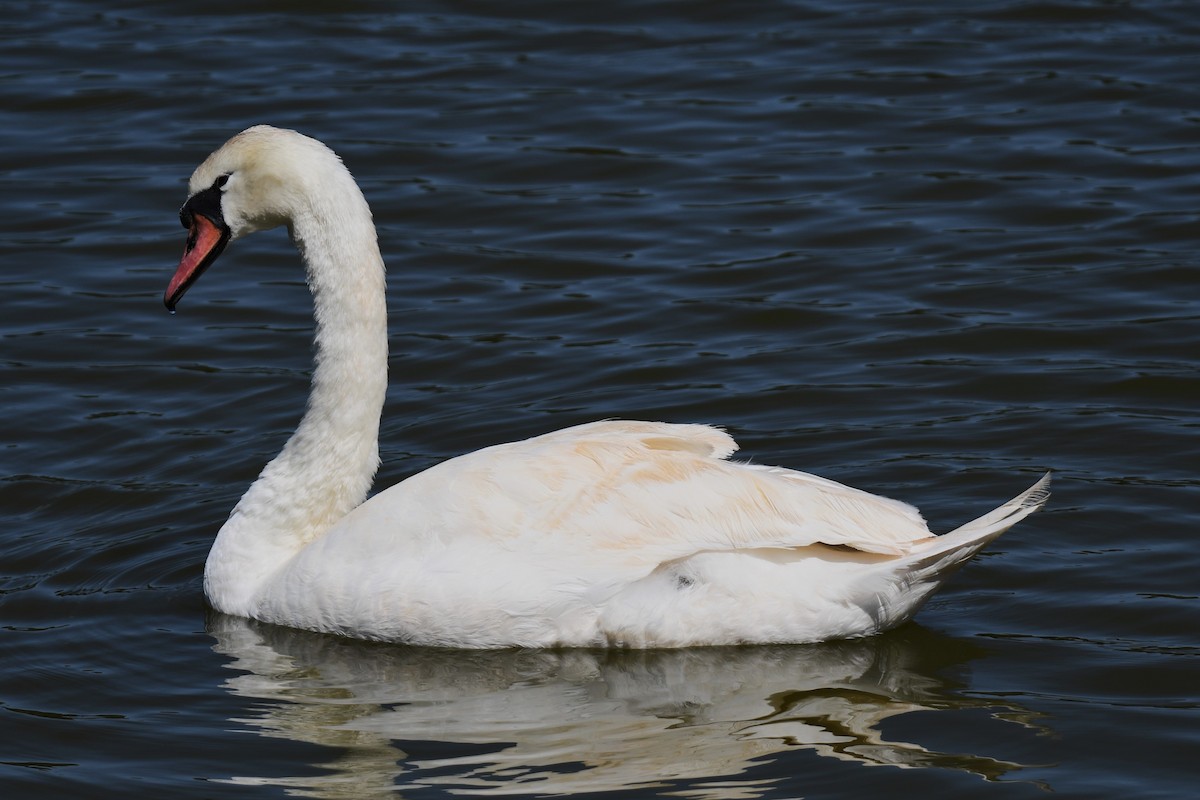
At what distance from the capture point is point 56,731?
6.62m

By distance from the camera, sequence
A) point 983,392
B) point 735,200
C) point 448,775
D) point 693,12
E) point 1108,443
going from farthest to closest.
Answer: point 693,12 < point 735,200 < point 983,392 < point 1108,443 < point 448,775

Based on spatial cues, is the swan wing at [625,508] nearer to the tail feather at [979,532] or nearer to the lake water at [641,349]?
the tail feather at [979,532]

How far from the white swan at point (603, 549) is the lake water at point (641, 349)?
160mm

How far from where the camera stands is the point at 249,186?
24.8 ft

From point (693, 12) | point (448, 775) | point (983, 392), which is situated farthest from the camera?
point (693, 12)

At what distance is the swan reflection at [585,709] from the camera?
20.0 ft

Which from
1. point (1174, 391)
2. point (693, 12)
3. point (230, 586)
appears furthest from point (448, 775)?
point (693, 12)

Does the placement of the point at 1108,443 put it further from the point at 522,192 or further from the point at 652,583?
the point at 522,192

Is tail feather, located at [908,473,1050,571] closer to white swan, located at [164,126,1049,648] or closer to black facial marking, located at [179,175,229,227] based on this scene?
white swan, located at [164,126,1049,648]

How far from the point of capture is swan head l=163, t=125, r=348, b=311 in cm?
747

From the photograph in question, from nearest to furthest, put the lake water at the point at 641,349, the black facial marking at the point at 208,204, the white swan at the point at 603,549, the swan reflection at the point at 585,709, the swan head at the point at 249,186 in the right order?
the swan reflection at the point at 585,709, the lake water at the point at 641,349, the white swan at the point at 603,549, the swan head at the point at 249,186, the black facial marking at the point at 208,204

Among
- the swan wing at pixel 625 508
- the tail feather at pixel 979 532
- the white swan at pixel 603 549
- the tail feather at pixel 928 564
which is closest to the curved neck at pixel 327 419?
the white swan at pixel 603 549

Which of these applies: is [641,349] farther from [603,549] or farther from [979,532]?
[979,532]

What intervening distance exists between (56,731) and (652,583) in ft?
6.86
